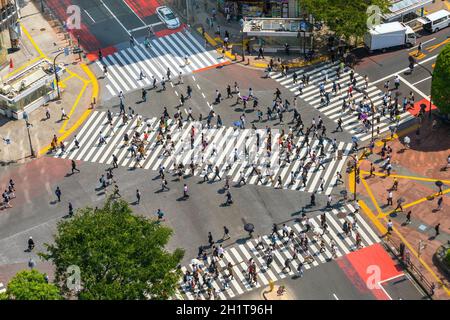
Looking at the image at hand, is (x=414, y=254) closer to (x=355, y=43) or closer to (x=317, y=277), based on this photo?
(x=317, y=277)

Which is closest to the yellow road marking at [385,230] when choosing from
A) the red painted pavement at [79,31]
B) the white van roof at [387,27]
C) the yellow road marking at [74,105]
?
the white van roof at [387,27]

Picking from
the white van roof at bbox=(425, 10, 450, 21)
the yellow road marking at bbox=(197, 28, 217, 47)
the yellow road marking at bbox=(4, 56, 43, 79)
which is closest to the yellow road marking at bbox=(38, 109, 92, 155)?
the yellow road marking at bbox=(4, 56, 43, 79)

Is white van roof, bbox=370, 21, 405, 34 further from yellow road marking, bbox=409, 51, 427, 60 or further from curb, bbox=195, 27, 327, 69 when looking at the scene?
curb, bbox=195, 27, 327, 69

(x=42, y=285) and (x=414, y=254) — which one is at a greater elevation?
(x=42, y=285)

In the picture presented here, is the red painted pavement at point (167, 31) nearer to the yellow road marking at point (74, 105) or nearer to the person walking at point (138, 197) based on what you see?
the yellow road marking at point (74, 105)

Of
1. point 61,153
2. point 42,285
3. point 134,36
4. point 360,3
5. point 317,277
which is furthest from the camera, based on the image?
point 134,36

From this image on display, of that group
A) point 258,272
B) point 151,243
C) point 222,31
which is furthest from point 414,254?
point 222,31
